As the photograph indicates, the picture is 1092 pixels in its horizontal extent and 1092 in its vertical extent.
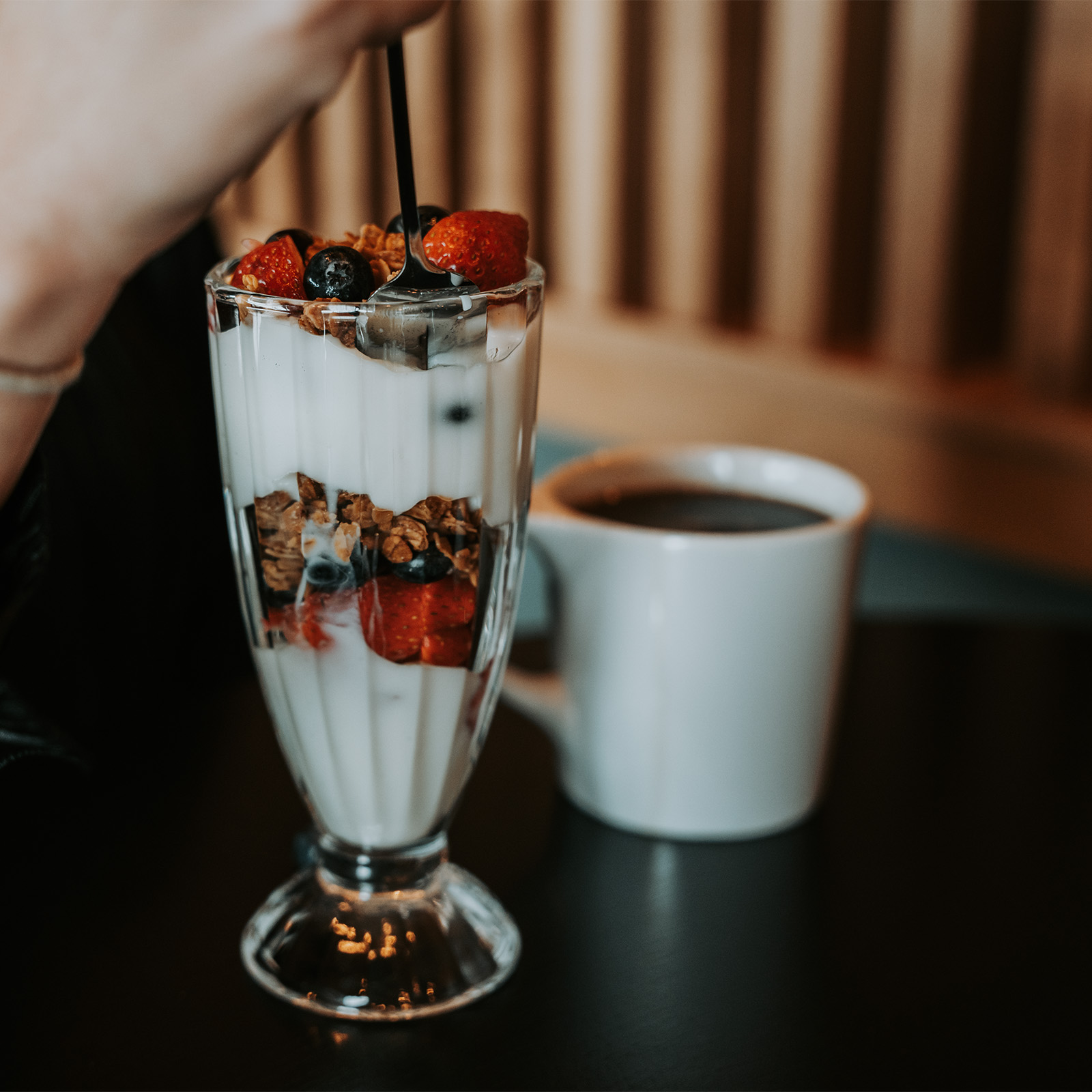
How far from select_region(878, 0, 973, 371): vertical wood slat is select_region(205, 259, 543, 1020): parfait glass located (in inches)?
28.5

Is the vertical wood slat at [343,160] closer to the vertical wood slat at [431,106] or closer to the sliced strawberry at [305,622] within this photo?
the vertical wood slat at [431,106]

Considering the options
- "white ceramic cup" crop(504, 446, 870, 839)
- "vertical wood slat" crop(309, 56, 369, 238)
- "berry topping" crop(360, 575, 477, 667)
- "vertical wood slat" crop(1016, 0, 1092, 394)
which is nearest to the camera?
"berry topping" crop(360, 575, 477, 667)

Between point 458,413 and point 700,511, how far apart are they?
228 millimetres

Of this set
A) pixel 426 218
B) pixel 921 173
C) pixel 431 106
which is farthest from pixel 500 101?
pixel 426 218

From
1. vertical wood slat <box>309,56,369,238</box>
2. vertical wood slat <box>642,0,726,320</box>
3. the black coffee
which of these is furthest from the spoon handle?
vertical wood slat <box>309,56,369,238</box>

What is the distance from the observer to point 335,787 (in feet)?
1.63

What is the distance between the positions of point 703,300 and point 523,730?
28.7 inches

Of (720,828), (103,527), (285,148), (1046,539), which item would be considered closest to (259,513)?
(720,828)

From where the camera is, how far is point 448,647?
465mm

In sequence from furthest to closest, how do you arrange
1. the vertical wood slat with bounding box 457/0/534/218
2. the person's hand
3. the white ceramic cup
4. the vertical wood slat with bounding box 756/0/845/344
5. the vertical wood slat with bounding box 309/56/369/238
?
the vertical wood slat with bounding box 309/56/369/238 → the vertical wood slat with bounding box 457/0/534/218 → the vertical wood slat with bounding box 756/0/845/344 → the white ceramic cup → the person's hand

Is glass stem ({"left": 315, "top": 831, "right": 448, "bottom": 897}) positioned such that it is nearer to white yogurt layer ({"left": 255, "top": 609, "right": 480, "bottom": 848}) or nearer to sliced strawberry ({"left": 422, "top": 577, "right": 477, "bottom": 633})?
white yogurt layer ({"left": 255, "top": 609, "right": 480, "bottom": 848})

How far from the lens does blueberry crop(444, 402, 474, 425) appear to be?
425 millimetres

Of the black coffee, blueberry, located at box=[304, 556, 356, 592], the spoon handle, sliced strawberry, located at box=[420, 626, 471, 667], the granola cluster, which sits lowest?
the black coffee

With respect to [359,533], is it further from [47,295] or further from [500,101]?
[500,101]
